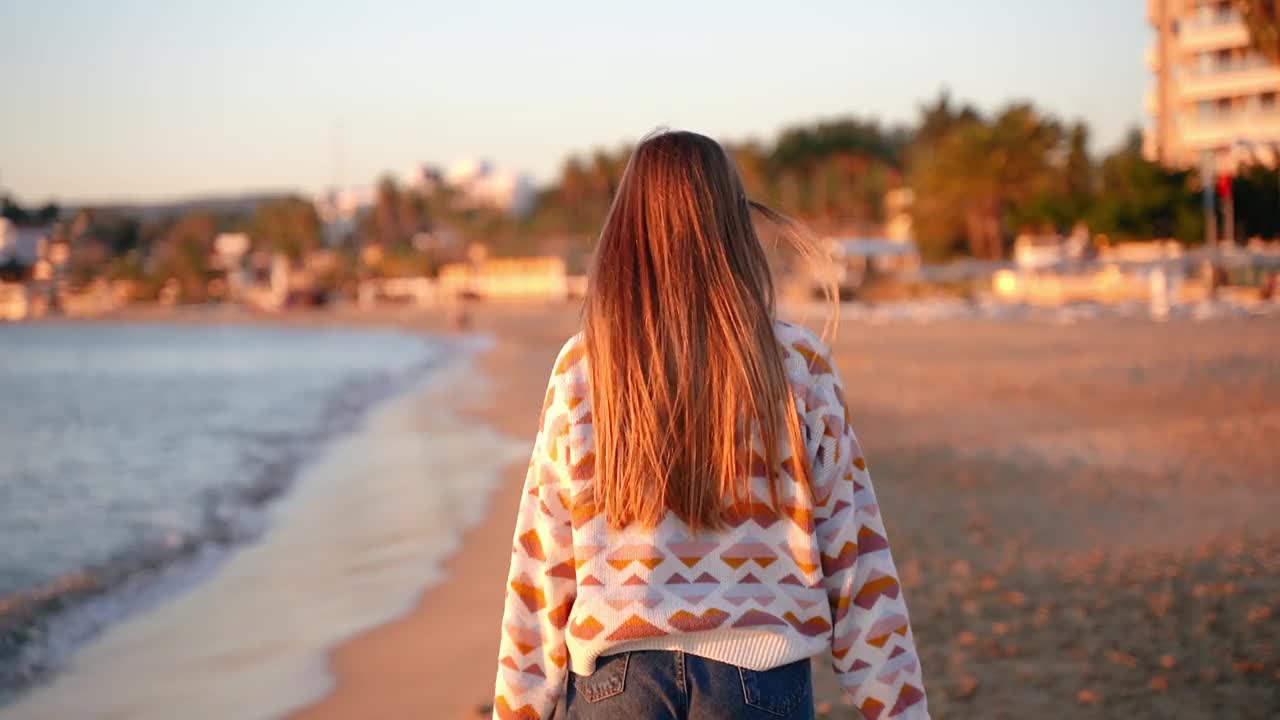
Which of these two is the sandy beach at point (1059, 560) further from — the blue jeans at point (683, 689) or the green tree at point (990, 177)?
the green tree at point (990, 177)

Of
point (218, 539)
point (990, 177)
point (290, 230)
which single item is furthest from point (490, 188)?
point (218, 539)

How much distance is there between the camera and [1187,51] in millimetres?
48625

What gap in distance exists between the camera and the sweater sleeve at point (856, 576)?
182 centimetres

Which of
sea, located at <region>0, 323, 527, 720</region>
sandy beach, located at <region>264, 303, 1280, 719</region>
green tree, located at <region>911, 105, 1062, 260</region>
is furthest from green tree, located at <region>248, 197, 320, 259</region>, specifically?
sandy beach, located at <region>264, 303, 1280, 719</region>

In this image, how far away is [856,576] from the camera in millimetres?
1857

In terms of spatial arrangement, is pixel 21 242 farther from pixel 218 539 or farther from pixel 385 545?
pixel 385 545

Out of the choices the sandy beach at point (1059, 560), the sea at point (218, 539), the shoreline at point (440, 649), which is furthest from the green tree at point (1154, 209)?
the shoreline at point (440, 649)

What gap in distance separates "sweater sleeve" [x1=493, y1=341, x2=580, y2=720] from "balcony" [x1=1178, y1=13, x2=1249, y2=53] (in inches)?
2016

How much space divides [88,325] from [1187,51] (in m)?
98.3

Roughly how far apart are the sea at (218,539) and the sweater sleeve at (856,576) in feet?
12.4

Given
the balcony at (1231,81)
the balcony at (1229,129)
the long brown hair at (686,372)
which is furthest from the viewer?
the balcony at (1229,129)

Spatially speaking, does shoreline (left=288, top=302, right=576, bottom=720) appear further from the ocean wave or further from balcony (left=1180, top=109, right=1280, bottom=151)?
balcony (left=1180, top=109, right=1280, bottom=151)

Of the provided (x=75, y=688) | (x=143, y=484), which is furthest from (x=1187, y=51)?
(x=75, y=688)

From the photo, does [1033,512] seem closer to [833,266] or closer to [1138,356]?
[833,266]
